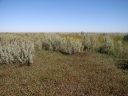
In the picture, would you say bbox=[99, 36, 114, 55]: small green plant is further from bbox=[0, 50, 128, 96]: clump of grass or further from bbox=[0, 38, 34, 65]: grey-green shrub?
bbox=[0, 38, 34, 65]: grey-green shrub

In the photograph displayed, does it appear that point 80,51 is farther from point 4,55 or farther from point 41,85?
point 41,85

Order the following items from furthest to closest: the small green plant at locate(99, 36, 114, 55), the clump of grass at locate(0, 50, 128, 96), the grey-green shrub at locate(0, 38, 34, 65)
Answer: the small green plant at locate(99, 36, 114, 55) < the grey-green shrub at locate(0, 38, 34, 65) < the clump of grass at locate(0, 50, 128, 96)

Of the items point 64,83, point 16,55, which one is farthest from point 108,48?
point 64,83

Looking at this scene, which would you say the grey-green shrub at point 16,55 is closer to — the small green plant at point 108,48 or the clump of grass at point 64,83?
the clump of grass at point 64,83

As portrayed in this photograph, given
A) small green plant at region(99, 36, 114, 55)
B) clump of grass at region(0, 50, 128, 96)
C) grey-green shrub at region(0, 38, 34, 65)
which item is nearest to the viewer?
clump of grass at region(0, 50, 128, 96)

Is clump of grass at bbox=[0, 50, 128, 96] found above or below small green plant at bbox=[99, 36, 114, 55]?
below

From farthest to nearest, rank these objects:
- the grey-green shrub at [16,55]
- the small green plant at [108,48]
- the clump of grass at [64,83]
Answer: the small green plant at [108,48] < the grey-green shrub at [16,55] < the clump of grass at [64,83]

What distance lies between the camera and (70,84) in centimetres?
623

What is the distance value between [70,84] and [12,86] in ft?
8.39

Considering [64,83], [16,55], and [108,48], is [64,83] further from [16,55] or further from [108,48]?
[108,48]

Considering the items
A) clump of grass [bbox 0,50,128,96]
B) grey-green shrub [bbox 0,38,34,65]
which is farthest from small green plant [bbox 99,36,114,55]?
grey-green shrub [bbox 0,38,34,65]

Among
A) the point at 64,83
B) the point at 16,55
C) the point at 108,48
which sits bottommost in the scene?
the point at 64,83

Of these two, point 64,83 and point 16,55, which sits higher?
point 16,55

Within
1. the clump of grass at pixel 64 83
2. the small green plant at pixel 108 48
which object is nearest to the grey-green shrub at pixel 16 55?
the clump of grass at pixel 64 83
